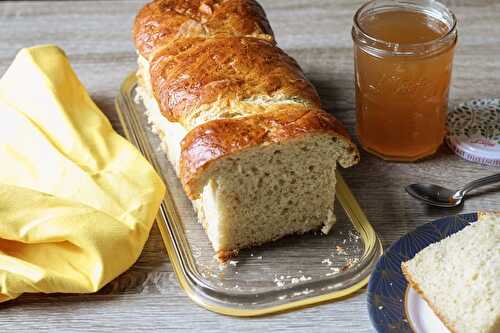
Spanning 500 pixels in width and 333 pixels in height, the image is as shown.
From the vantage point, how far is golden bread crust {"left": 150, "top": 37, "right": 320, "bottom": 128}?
2.79m

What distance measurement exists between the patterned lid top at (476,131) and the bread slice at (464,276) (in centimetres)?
59

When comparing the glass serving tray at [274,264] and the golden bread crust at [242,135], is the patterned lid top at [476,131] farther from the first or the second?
the golden bread crust at [242,135]

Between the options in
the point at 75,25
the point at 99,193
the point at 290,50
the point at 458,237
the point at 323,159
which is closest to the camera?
the point at 458,237

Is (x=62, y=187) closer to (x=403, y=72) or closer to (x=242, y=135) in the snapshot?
(x=242, y=135)

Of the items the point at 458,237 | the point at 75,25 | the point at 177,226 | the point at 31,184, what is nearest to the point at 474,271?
the point at 458,237

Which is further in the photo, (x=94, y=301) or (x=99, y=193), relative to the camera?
(x=99, y=193)

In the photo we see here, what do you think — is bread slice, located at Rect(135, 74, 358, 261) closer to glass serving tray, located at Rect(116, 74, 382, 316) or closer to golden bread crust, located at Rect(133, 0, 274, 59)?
glass serving tray, located at Rect(116, 74, 382, 316)

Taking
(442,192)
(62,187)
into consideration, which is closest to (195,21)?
(62,187)

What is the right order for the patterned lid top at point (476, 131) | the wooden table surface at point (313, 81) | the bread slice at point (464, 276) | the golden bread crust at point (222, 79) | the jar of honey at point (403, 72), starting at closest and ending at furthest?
1. the bread slice at point (464, 276)
2. the wooden table surface at point (313, 81)
3. the golden bread crust at point (222, 79)
4. the jar of honey at point (403, 72)
5. the patterned lid top at point (476, 131)

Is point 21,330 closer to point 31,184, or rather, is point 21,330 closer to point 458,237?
point 31,184

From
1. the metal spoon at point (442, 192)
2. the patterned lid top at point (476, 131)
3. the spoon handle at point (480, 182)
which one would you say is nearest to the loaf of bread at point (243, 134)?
the metal spoon at point (442, 192)

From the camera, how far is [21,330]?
2502 millimetres

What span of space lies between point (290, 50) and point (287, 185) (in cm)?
143

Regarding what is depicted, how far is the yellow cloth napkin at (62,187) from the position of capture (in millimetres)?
2602
